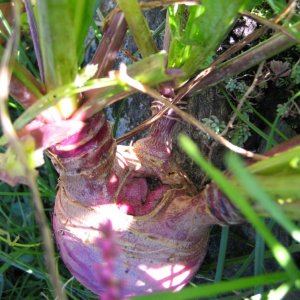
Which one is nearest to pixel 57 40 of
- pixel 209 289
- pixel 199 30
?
pixel 199 30

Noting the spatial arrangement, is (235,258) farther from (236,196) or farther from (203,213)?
(236,196)

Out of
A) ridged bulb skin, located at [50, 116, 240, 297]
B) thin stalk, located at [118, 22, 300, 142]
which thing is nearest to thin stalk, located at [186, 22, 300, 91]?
thin stalk, located at [118, 22, 300, 142]

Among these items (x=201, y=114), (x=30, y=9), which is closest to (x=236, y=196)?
(x=30, y=9)

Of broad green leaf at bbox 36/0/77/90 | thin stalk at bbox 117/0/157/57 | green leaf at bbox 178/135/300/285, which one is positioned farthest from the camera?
thin stalk at bbox 117/0/157/57

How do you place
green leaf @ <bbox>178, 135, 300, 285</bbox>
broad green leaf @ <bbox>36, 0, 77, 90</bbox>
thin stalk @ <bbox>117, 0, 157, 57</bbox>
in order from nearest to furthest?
green leaf @ <bbox>178, 135, 300, 285</bbox> → broad green leaf @ <bbox>36, 0, 77, 90</bbox> → thin stalk @ <bbox>117, 0, 157, 57</bbox>

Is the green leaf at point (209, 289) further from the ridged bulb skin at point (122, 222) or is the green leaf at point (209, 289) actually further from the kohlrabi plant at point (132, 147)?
the ridged bulb skin at point (122, 222)

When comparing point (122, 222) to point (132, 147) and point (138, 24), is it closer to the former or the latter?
point (132, 147)

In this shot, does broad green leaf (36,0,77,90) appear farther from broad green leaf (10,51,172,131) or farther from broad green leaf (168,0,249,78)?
broad green leaf (168,0,249,78)
